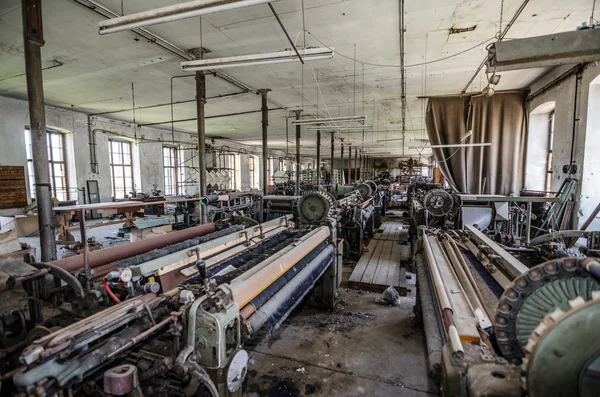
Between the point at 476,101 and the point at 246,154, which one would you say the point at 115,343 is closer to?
the point at 476,101

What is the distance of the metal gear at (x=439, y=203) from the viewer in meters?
4.17

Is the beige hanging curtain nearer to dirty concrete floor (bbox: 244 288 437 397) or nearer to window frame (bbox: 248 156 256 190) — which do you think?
dirty concrete floor (bbox: 244 288 437 397)

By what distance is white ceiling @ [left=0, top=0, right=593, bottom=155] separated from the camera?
3.66 m

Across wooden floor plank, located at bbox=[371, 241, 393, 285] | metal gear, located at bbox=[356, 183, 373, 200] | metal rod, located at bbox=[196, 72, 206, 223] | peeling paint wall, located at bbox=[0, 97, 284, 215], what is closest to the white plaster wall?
wooden floor plank, located at bbox=[371, 241, 393, 285]

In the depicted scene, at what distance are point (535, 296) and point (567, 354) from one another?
28cm

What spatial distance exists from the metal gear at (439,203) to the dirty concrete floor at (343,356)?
4.70 feet

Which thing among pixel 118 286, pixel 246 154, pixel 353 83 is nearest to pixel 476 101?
pixel 353 83

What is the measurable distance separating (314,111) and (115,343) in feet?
29.8

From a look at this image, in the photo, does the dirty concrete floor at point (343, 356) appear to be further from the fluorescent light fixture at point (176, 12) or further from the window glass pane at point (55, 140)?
the window glass pane at point (55, 140)

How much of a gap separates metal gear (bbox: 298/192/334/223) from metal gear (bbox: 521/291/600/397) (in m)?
2.89

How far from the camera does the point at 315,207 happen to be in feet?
12.0

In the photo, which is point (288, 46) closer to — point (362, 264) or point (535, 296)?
point (362, 264)

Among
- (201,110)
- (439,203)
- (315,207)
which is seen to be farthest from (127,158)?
(439,203)

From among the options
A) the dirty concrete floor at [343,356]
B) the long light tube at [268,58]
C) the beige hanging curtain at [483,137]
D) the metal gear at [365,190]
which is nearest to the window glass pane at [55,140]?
the long light tube at [268,58]
